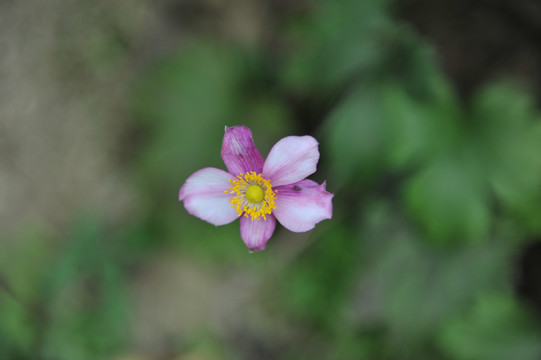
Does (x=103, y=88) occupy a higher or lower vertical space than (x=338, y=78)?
higher

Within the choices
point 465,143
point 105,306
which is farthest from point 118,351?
point 465,143

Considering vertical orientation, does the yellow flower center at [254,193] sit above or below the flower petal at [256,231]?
above

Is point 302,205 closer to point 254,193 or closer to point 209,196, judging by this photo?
point 254,193

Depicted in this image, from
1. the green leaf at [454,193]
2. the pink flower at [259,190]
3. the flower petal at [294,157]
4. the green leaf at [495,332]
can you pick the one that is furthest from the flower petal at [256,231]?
the green leaf at [495,332]

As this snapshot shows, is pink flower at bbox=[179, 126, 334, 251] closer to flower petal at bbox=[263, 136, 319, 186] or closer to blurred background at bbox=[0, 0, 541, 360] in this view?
flower petal at bbox=[263, 136, 319, 186]

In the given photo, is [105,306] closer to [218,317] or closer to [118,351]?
[118,351]

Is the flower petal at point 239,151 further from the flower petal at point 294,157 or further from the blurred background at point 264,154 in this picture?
the blurred background at point 264,154

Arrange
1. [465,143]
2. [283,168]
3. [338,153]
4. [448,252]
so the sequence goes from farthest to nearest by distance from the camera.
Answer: [448,252] < [338,153] < [465,143] < [283,168]
